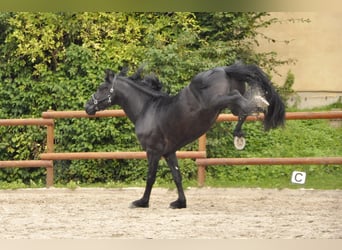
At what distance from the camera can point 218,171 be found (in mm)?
9164

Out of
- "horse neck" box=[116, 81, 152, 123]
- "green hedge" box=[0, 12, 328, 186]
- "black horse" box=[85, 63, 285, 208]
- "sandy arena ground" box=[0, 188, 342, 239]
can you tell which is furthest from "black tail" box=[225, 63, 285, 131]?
"green hedge" box=[0, 12, 328, 186]

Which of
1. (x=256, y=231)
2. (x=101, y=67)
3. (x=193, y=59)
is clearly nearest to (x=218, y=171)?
(x=193, y=59)

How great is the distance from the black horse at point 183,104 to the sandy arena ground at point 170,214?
540mm

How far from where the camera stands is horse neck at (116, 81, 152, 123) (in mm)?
6117

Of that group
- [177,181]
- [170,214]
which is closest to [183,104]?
[177,181]

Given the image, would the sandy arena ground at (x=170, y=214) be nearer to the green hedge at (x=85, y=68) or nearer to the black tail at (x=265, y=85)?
the black tail at (x=265, y=85)

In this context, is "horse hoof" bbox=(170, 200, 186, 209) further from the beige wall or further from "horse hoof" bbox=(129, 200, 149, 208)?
the beige wall

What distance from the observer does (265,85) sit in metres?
5.38

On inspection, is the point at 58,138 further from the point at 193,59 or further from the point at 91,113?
the point at 91,113

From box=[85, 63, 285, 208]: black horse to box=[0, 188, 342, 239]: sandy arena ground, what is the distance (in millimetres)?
540

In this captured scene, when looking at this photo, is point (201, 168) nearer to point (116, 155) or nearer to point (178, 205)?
point (116, 155)

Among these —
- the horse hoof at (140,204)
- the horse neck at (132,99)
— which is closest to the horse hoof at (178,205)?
A: the horse hoof at (140,204)

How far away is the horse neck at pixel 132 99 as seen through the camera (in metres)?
6.12

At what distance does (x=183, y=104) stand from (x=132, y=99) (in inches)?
27.9
